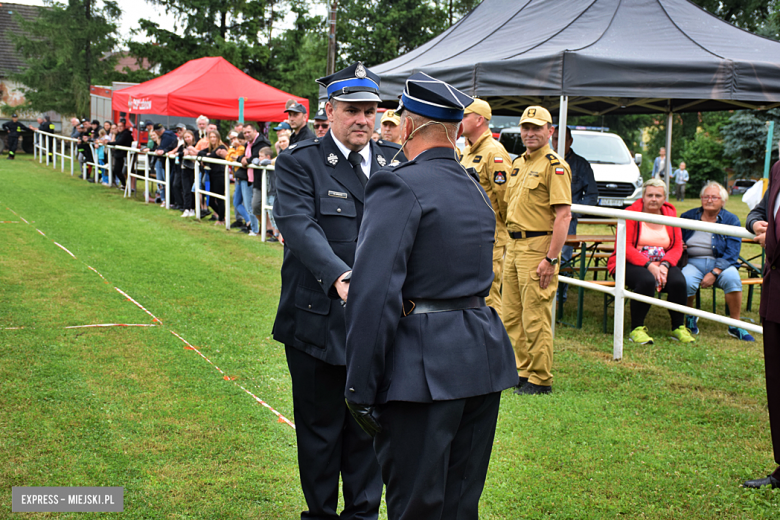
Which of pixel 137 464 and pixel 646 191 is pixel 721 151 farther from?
pixel 137 464

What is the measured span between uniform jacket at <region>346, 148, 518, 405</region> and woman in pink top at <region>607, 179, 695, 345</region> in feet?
16.4

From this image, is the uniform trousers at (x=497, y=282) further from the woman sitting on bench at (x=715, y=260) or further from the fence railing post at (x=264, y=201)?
the fence railing post at (x=264, y=201)

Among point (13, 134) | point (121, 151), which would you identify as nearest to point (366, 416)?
point (121, 151)

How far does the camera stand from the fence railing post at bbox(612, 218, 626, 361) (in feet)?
19.8

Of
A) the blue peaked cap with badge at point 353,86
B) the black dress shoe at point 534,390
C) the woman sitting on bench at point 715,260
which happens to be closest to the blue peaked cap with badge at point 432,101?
the blue peaked cap with badge at point 353,86

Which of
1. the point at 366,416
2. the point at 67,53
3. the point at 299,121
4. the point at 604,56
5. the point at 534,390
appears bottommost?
the point at 534,390

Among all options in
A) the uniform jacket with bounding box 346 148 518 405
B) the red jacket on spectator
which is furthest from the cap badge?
the red jacket on spectator

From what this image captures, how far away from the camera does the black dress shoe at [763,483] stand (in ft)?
12.4

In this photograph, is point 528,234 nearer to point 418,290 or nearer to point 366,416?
point 418,290

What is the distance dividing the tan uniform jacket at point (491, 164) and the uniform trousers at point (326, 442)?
3259mm

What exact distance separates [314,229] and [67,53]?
31.1 meters

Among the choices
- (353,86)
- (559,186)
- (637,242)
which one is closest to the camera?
(353,86)

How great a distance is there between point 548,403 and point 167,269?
227 inches

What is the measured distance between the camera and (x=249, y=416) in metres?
4.61
